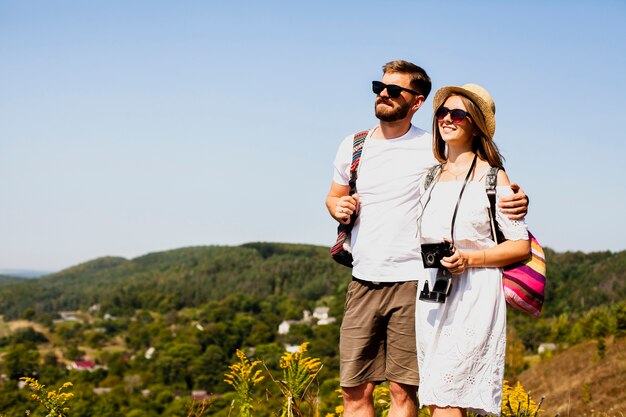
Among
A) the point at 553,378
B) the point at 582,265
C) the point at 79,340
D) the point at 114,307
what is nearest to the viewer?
the point at 553,378

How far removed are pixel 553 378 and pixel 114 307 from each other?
120m

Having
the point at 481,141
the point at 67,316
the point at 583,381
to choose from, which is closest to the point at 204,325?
the point at 67,316

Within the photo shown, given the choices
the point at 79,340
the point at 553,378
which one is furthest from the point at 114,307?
the point at 553,378

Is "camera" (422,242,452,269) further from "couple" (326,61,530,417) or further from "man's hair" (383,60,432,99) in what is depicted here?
"man's hair" (383,60,432,99)

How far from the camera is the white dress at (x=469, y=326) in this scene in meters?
2.71

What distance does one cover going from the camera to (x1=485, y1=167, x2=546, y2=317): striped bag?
9.01 feet

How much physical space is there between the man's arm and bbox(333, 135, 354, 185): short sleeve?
0.12 ft

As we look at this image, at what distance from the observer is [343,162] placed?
11.4 ft

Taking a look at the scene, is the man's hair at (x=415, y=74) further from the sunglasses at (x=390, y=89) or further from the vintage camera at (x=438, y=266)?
the vintage camera at (x=438, y=266)

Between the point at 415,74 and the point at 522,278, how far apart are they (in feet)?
3.90

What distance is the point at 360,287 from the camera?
3.30 metres

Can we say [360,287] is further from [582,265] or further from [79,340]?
[79,340]

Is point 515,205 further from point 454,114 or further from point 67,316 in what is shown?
point 67,316

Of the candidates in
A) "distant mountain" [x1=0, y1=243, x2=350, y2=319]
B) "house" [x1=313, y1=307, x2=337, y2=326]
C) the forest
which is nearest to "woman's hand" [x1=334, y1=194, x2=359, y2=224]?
the forest
